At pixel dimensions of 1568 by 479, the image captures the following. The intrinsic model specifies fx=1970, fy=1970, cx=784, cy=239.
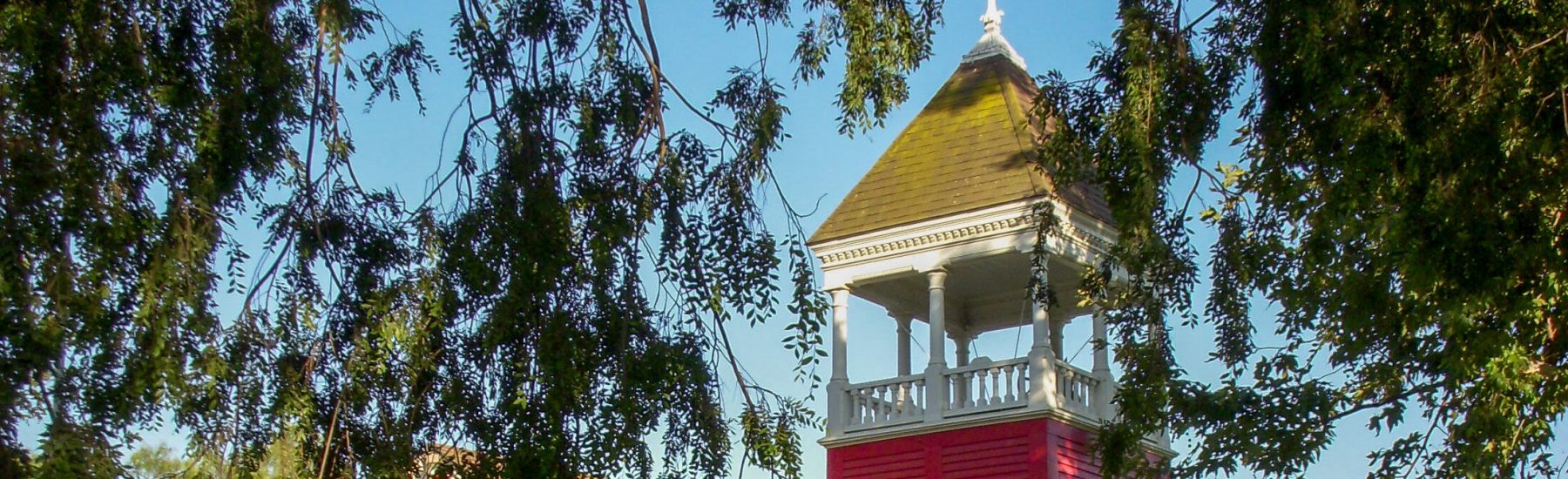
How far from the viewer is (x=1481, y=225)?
9.90 metres

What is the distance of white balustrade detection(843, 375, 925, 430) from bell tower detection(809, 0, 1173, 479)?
2 cm

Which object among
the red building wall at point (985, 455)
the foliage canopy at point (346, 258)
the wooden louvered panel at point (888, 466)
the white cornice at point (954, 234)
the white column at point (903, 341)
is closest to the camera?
the foliage canopy at point (346, 258)

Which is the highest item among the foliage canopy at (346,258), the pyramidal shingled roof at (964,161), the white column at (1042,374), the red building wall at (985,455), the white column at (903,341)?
the pyramidal shingled roof at (964,161)

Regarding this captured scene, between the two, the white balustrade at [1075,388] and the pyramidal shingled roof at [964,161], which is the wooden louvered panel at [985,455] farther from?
the pyramidal shingled roof at [964,161]

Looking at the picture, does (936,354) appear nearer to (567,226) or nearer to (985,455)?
(985,455)

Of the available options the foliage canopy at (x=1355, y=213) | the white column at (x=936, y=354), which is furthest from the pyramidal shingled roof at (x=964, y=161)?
the foliage canopy at (x=1355, y=213)

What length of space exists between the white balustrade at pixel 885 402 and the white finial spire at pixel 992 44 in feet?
13.8

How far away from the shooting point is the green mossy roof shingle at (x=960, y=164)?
2091cm

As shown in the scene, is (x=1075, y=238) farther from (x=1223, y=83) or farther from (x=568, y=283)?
(x=568, y=283)

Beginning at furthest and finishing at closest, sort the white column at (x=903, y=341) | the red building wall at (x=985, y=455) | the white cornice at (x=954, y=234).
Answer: the white column at (x=903, y=341) < the white cornice at (x=954, y=234) < the red building wall at (x=985, y=455)

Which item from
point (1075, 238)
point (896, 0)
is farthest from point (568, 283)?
point (1075, 238)

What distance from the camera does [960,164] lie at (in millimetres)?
21688

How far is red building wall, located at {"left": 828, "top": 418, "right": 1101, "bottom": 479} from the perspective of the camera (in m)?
20.0

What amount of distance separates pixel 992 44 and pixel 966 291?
2955mm
